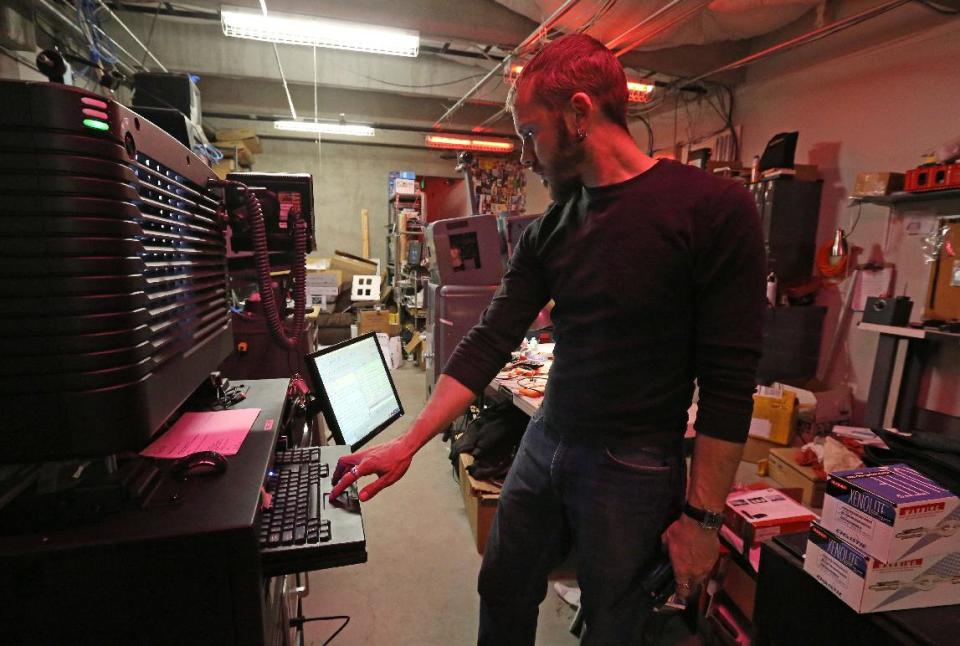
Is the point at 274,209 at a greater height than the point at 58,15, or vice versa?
the point at 58,15

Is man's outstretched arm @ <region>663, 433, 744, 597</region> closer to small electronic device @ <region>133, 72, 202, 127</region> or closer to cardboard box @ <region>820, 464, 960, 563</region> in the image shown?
cardboard box @ <region>820, 464, 960, 563</region>

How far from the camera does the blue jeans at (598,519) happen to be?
0.92m

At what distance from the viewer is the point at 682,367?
936 millimetres

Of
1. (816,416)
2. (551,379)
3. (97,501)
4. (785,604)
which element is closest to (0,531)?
(97,501)

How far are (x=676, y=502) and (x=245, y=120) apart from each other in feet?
25.2

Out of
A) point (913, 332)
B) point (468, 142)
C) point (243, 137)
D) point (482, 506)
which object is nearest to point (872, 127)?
point (913, 332)

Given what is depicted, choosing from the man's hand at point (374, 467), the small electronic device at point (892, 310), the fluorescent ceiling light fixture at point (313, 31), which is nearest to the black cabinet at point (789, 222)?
the small electronic device at point (892, 310)

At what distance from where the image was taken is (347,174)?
7.91 meters

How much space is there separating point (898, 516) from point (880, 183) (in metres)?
2.63

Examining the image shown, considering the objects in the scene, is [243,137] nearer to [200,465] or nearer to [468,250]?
[468,250]

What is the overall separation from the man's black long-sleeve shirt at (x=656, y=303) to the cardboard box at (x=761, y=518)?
822 mm

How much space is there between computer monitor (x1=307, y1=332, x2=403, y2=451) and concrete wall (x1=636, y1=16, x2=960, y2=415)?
3189 millimetres

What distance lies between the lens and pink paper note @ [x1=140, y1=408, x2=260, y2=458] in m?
0.83

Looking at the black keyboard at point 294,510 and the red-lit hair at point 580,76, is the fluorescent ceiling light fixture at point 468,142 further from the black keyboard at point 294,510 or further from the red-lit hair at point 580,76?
the black keyboard at point 294,510
